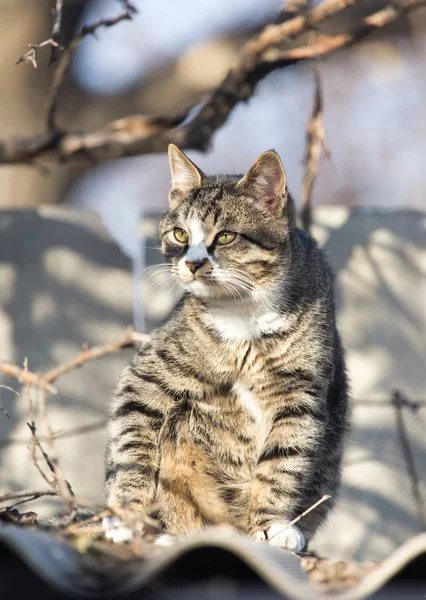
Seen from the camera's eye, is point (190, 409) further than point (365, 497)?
No

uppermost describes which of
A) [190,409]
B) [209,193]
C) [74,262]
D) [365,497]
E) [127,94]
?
[127,94]

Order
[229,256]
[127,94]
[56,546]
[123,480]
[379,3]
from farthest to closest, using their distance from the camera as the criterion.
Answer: [127,94] < [379,3] < [229,256] < [123,480] < [56,546]

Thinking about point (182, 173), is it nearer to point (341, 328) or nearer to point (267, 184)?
point (267, 184)

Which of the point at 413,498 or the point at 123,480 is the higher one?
the point at 123,480

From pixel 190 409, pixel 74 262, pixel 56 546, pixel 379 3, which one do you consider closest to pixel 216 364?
pixel 190 409

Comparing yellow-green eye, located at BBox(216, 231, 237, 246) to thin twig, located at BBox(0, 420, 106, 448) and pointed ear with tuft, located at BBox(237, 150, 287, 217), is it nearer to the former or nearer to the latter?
pointed ear with tuft, located at BBox(237, 150, 287, 217)

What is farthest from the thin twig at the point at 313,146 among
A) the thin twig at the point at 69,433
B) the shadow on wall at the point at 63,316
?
the thin twig at the point at 69,433

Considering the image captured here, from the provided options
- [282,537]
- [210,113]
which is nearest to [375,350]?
[210,113]

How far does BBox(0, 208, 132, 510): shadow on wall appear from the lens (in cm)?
418

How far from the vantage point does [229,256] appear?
295cm

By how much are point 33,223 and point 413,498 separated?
2.51 m

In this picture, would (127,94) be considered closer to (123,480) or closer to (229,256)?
(229,256)

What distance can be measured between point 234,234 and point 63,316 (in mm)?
1646

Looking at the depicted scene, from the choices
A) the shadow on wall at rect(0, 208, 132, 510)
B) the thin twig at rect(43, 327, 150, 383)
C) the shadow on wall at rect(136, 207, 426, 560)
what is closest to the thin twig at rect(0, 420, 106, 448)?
the shadow on wall at rect(0, 208, 132, 510)
